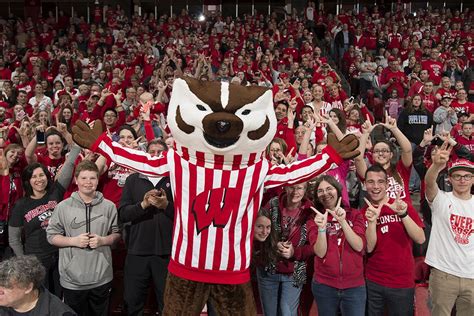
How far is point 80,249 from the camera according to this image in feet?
11.8

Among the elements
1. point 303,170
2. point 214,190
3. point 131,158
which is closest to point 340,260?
point 303,170

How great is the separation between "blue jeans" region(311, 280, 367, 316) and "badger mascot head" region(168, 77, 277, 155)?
109 cm

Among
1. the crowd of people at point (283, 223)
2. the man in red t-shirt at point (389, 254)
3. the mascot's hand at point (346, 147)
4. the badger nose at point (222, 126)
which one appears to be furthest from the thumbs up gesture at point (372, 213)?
the badger nose at point (222, 126)

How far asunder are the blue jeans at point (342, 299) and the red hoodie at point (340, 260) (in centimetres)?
4

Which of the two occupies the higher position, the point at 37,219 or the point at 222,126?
the point at 222,126

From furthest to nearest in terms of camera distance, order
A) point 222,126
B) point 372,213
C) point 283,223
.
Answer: point 283,223 < point 372,213 < point 222,126

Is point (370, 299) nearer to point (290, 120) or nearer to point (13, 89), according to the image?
Answer: point (290, 120)

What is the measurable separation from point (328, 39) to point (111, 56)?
5874mm

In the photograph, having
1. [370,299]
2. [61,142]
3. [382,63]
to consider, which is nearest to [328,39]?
[382,63]

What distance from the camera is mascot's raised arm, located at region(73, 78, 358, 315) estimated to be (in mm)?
2838

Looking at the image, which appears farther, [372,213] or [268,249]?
[268,249]

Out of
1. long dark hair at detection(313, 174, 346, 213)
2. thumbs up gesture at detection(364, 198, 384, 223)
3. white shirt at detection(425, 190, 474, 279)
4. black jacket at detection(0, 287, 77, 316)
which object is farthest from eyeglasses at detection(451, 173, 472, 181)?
black jacket at detection(0, 287, 77, 316)

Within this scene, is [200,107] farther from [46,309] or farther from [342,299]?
[342,299]

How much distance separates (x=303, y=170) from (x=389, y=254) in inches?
35.6
